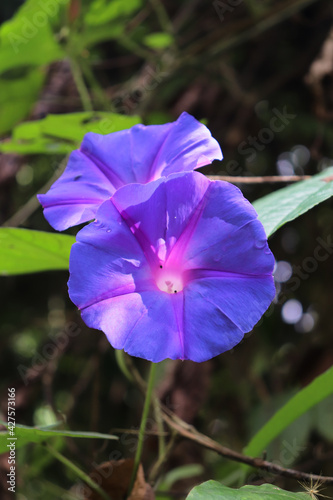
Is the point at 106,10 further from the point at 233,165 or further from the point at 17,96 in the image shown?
the point at 233,165

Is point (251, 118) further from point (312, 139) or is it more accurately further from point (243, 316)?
point (243, 316)

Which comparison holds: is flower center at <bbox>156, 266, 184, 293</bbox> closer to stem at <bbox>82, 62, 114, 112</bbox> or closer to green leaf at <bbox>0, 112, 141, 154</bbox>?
green leaf at <bbox>0, 112, 141, 154</bbox>

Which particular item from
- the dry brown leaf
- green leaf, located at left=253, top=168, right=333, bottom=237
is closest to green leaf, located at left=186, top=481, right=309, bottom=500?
the dry brown leaf

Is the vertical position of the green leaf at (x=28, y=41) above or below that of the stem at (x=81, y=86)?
above

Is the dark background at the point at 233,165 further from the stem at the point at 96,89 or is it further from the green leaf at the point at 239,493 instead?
the green leaf at the point at 239,493

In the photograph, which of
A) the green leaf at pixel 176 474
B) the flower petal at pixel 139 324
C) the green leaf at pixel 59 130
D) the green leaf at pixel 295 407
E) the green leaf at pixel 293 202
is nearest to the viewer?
the flower petal at pixel 139 324

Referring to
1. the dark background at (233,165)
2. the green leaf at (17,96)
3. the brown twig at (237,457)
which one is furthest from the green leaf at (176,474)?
the green leaf at (17,96)
